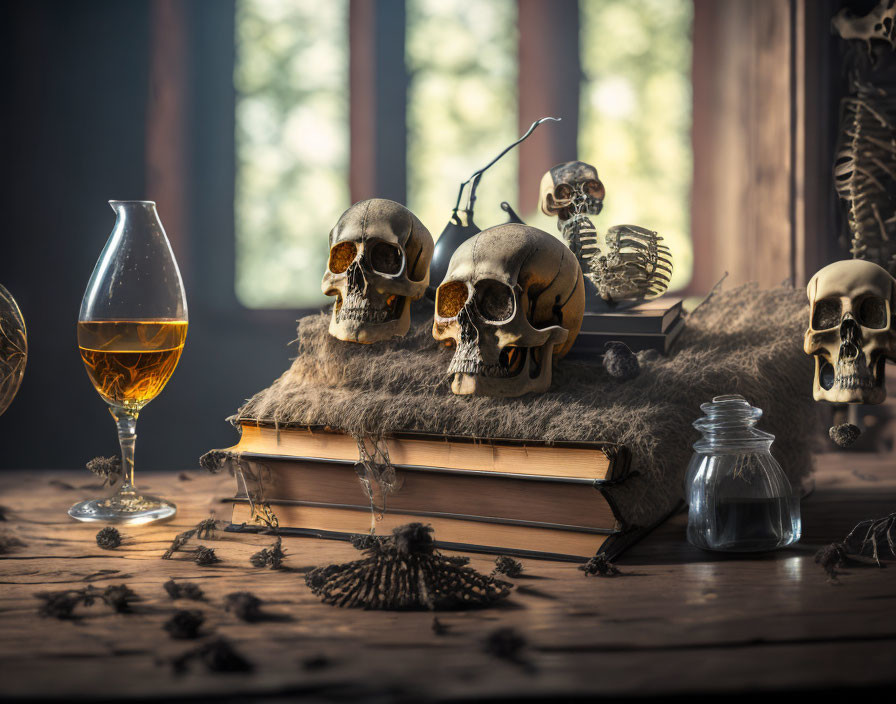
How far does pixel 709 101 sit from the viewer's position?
3.16 meters

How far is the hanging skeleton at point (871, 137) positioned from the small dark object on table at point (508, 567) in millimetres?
952

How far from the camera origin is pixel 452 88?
123 inches

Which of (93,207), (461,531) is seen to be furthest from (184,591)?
(93,207)

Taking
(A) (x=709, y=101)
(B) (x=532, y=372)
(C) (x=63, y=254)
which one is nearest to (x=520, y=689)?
(B) (x=532, y=372)

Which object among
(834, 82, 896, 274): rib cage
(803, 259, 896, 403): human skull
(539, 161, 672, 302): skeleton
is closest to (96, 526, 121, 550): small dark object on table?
(539, 161, 672, 302): skeleton

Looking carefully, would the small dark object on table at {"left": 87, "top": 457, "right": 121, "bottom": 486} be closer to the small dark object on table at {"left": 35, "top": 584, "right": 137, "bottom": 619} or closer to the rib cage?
the small dark object on table at {"left": 35, "top": 584, "right": 137, "bottom": 619}

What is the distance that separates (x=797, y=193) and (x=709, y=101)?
1549mm

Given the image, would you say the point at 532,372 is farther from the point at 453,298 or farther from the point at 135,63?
the point at 135,63

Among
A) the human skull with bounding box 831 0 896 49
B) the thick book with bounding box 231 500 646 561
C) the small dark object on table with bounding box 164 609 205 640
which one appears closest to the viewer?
the small dark object on table with bounding box 164 609 205 640

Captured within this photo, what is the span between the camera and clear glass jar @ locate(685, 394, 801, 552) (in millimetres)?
999

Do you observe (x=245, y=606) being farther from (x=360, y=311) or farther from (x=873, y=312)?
(x=873, y=312)

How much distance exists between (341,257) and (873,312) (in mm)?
681

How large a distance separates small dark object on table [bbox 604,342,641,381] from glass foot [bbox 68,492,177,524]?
630 mm

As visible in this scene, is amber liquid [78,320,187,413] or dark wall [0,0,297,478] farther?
dark wall [0,0,297,478]
